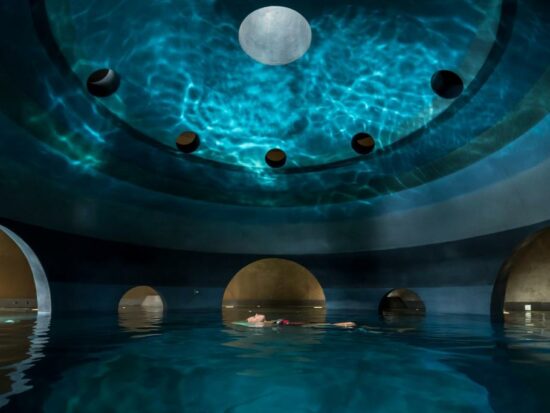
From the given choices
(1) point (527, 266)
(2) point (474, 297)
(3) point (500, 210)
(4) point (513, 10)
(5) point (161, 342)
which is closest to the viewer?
(5) point (161, 342)

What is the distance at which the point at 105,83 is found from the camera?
1084cm

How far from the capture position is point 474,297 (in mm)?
Result: 13055

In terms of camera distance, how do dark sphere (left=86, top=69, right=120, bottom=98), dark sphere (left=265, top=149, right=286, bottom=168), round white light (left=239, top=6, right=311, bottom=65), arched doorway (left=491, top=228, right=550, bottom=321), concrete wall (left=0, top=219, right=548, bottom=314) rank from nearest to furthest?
dark sphere (left=86, top=69, right=120, bottom=98), round white light (left=239, top=6, right=311, bottom=65), concrete wall (left=0, top=219, right=548, bottom=314), dark sphere (left=265, top=149, right=286, bottom=168), arched doorway (left=491, top=228, right=550, bottom=321)

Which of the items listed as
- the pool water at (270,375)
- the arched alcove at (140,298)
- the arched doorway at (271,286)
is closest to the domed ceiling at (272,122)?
the pool water at (270,375)

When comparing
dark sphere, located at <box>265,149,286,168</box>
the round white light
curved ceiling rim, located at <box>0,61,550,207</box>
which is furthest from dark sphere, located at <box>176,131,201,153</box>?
the round white light

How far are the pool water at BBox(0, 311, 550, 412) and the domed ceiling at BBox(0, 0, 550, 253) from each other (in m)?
5.66

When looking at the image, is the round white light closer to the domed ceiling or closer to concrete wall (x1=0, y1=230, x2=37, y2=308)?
the domed ceiling

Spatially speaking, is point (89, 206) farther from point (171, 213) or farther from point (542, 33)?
point (542, 33)

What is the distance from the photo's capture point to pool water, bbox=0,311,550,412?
9.73ft

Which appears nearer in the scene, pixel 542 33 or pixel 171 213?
pixel 542 33

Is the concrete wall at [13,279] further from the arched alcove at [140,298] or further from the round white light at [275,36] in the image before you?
the round white light at [275,36]

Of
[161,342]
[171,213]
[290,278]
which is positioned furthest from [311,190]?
[290,278]

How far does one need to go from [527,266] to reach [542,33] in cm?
1382

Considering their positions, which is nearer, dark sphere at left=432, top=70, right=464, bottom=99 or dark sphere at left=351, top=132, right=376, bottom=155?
dark sphere at left=432, top=70, right=464, bottom=99
